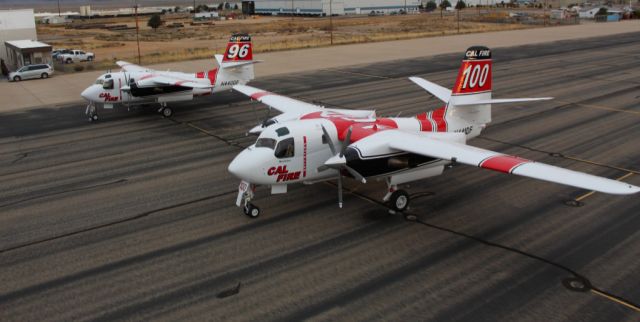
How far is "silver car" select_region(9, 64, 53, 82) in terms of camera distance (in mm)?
50062

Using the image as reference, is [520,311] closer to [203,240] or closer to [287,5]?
[203,240]

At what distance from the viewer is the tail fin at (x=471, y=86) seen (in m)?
21.6

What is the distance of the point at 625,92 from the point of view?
39.3 metres

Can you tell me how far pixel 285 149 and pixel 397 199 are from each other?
436 centimetres

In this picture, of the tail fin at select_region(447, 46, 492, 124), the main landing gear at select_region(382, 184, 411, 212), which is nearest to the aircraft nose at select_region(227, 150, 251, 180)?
the main landing gear at select_region(382, 184, 411, 212)

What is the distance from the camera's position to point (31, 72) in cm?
5078

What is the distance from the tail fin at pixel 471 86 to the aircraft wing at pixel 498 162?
10.6 ft

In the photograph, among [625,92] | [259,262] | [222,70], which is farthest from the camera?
[625,92]

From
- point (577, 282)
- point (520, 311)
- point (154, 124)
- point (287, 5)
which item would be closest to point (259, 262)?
point (520, 311)

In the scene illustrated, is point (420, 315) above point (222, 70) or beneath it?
beneath

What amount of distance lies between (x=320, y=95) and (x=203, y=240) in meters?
24.6

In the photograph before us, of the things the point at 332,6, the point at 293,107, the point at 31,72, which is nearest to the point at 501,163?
the point at 293,107

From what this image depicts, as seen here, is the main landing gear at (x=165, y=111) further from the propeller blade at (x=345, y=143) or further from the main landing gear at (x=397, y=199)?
the main landing gear at (x=397, y=199)

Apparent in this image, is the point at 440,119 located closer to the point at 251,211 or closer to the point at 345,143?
the point at 345,143
